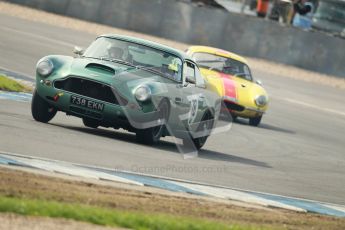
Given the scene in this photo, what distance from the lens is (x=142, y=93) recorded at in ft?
39.3

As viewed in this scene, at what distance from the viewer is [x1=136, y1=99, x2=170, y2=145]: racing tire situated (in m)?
12.3

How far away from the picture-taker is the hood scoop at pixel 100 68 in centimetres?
1221

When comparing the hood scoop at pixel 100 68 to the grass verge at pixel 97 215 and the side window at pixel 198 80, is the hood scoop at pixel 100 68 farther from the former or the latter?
the grass verge at pixel 97 215

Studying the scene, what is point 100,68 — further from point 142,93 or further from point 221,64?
point 221,64

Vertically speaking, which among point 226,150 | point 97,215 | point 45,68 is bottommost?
point 226,150

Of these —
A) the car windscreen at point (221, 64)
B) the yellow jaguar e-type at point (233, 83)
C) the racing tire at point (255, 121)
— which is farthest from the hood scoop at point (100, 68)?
the racing tire at point (255, 121)

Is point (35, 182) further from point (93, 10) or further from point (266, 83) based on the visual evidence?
point (93, 10)

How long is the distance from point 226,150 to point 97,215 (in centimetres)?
741

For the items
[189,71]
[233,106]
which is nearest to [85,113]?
[189,71]

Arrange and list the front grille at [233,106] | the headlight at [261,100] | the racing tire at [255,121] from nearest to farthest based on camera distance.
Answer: the front grille at [233,106] → the headlight at [261,100] → the racing tire at [255,121]

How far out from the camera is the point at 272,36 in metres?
31.0

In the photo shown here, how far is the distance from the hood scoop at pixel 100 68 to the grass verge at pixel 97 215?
447 centimetres

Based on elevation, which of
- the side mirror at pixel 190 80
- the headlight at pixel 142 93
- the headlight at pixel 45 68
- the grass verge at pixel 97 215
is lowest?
the side mirror at pixel 190 80

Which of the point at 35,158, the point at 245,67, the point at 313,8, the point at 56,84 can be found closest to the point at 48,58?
the point at 56,84
